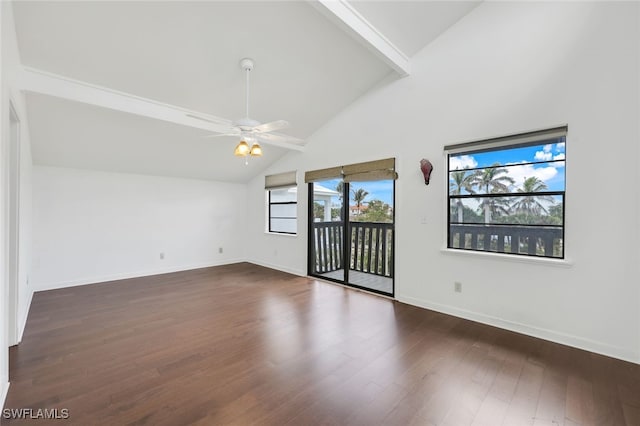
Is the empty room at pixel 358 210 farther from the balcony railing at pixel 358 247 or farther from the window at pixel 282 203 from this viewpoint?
the window at pixel 282 203

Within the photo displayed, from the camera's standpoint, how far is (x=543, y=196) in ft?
9.50

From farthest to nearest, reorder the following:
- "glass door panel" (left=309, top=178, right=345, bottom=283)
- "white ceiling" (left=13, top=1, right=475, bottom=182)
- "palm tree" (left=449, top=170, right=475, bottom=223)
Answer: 1. "glass door panel" (left=309, top=178, right=345, bottom=283)
2. "palm tree" (left=449, top=170, right=475, bottom=223)
3. "white ceiling" (left=13, top=1, right=475, bottom=182)

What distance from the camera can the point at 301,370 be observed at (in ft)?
7.43

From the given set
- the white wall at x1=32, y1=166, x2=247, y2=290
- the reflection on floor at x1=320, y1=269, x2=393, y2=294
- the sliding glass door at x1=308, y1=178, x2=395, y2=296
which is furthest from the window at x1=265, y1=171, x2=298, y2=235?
the reflection on floor at x1=320, y1=269, x2=393, y2=294

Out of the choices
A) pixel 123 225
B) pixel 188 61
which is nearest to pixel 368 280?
pixel 188 61

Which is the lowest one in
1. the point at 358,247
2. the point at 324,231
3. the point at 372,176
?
the point at 358,247

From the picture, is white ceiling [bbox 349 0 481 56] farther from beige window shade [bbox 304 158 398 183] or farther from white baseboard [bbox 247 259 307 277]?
white baseboard [bbox 247 259 307 277]

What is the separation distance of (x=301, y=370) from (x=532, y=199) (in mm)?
2932

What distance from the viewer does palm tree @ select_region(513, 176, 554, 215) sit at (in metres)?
2.90

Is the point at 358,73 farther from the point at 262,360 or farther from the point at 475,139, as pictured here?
the point at 262,360

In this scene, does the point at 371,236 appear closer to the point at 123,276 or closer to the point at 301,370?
the point at 301,370

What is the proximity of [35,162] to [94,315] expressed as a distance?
2788 millimetres

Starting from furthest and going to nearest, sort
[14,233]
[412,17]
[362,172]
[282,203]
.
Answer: [282,203] → [362,172] → [412,17] → [14,233]

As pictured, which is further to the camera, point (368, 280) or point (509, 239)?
point (368, 280)
